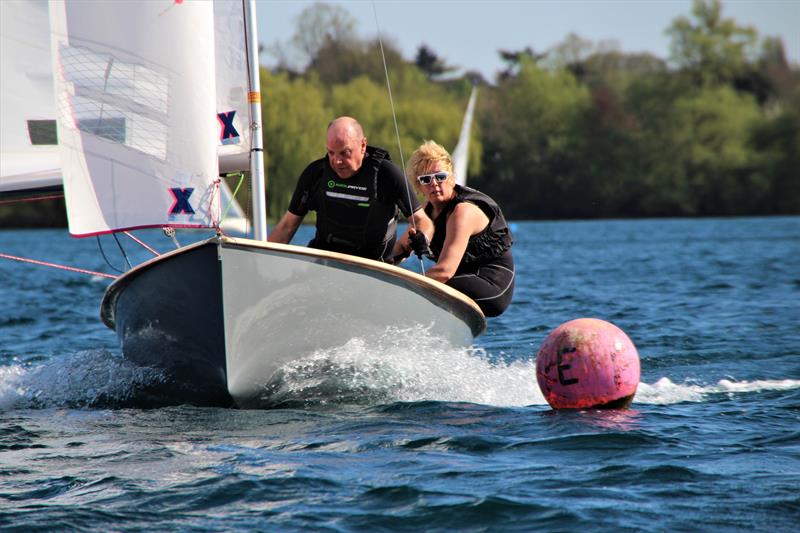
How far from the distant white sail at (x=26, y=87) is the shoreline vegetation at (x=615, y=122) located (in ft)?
140

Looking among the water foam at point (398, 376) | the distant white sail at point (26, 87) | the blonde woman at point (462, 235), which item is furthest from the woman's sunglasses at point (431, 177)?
the distant white sail at point (26, 87)

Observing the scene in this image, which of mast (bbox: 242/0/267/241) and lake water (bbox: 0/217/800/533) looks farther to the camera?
mast (bbox: 242/0/267/241)

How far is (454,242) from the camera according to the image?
6.62 metres

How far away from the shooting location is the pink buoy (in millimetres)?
5863

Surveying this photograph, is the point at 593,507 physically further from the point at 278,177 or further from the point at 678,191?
the point at 678,191

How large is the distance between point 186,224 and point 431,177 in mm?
1494

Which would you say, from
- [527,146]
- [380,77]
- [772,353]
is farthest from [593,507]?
[527,146]

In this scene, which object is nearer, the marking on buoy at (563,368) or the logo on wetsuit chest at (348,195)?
the marking on buoy at (563,368)

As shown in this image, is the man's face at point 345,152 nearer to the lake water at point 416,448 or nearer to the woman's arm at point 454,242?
the woman's arm at point 454,242

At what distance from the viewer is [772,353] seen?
28.7ft

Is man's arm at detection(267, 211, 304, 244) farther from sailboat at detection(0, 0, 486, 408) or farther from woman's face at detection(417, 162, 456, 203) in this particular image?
woman's face at detection(417, 162, 456, 203)

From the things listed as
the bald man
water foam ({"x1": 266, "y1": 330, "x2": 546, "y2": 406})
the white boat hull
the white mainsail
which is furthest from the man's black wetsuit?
the white mainsail

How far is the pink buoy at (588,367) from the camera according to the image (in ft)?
19.2

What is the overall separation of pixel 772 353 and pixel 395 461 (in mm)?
4793
